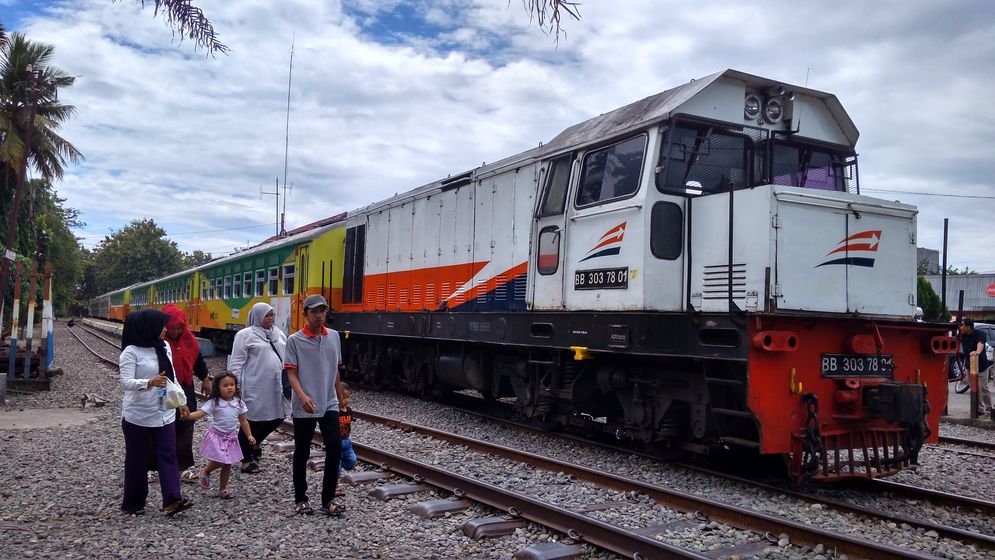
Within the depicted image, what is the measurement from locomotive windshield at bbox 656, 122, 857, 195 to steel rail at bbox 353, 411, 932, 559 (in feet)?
9.00

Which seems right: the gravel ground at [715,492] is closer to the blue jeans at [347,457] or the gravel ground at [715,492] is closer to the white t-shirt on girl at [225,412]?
the blue jeans at [347,457]

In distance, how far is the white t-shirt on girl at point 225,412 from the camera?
19.6 ft

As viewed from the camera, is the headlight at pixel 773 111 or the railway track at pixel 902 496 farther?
the headlight at pixel 773 111

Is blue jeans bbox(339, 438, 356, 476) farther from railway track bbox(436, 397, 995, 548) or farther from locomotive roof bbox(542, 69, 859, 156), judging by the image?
locomotive roof bbox(542, 69, 859, 156)

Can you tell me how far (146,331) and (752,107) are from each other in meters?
5.85

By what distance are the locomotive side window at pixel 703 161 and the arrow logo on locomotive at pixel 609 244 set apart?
609 mm

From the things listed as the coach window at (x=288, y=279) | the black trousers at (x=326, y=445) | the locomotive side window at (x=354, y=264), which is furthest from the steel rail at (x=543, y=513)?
the coach window at (x=288, y=279)

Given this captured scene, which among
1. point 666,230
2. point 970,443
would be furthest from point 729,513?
point 970,443

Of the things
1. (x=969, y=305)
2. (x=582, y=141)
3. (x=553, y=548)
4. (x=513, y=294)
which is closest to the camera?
(x=553, y=548)

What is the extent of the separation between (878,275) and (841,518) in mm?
2276

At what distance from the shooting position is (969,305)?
124ft

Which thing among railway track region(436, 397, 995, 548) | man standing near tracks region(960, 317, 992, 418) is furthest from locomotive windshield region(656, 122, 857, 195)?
Result: man standing near tracks region(960, 317, 992, 418)

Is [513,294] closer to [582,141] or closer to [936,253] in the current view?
[582,141]

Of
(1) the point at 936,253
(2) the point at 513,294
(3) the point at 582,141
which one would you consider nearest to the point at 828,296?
(3) the point at 582,141
